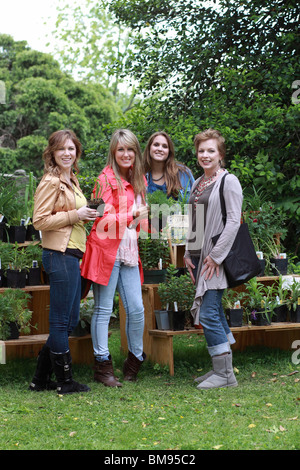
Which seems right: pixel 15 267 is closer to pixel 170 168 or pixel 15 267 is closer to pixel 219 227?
pixel 170 168

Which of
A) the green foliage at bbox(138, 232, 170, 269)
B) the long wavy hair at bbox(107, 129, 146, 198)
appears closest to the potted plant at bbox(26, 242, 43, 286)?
the green foliage at bbox(138, 232, 170, 269)

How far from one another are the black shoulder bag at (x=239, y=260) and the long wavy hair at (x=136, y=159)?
632mm

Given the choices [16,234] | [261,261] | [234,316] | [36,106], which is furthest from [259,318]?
[36,106]

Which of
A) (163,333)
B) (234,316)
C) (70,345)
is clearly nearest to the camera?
(163,333)

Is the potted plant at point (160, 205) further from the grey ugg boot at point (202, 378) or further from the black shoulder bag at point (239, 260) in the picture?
the grey ugg boot at point (202, 378)

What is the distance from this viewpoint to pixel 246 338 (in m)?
5.93

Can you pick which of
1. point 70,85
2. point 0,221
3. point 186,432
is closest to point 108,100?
point 70,85

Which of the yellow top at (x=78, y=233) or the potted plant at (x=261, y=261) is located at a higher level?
the yellow top at (x=78, y=233)

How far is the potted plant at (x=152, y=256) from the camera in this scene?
203 inches

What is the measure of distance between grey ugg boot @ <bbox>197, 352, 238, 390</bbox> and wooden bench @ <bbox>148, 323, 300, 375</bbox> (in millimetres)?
500

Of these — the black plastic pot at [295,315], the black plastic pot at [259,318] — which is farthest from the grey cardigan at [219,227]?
the black plastic pot at [295,315]

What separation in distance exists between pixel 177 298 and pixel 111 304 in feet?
2.08

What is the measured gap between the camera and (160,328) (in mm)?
5004
